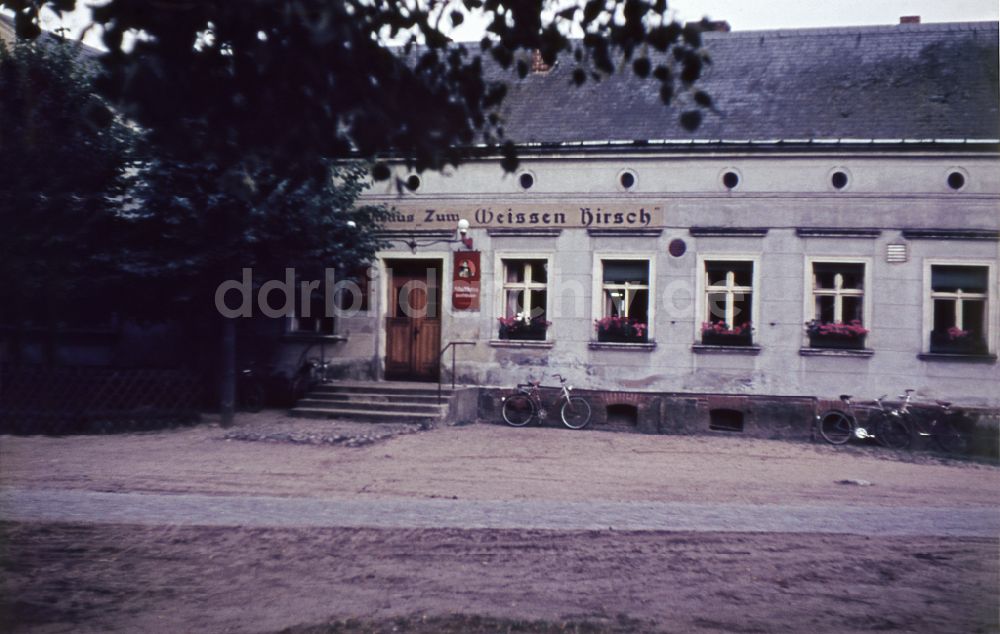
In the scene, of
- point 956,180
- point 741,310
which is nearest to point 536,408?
point 741,310

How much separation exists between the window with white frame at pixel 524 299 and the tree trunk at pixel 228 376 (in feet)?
17.8

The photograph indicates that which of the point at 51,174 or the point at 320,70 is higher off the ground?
the point at 51,174

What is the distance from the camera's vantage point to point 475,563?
6.65 m

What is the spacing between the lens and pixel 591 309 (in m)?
17.1

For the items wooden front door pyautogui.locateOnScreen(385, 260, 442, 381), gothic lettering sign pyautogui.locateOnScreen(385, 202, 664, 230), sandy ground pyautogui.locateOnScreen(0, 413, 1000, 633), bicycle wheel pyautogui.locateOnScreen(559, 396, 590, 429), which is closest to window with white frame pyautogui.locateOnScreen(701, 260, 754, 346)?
gothic lettering sign pyautogui.locateOnScreen(385, 202, 664, 230)

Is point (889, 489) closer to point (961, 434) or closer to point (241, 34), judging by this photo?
point (961, 434)

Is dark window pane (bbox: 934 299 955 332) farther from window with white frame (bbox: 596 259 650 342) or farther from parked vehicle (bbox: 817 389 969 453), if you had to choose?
window with white frame (bbox: 596 259 650 342)

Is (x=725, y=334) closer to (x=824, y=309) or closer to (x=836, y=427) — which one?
(x=824, y=309)

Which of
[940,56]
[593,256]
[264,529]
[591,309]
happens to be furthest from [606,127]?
[264,529]

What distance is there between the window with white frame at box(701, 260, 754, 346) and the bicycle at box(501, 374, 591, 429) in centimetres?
285

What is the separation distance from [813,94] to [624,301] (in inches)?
230

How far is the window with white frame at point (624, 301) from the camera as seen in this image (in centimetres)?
1684

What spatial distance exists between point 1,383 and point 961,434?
17.1 metres

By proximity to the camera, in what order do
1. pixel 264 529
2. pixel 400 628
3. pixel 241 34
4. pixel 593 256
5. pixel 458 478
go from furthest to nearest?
pixel 593 256, pixel 458 478, pixel 264 529, pixel 400 628, pixel 241 34
